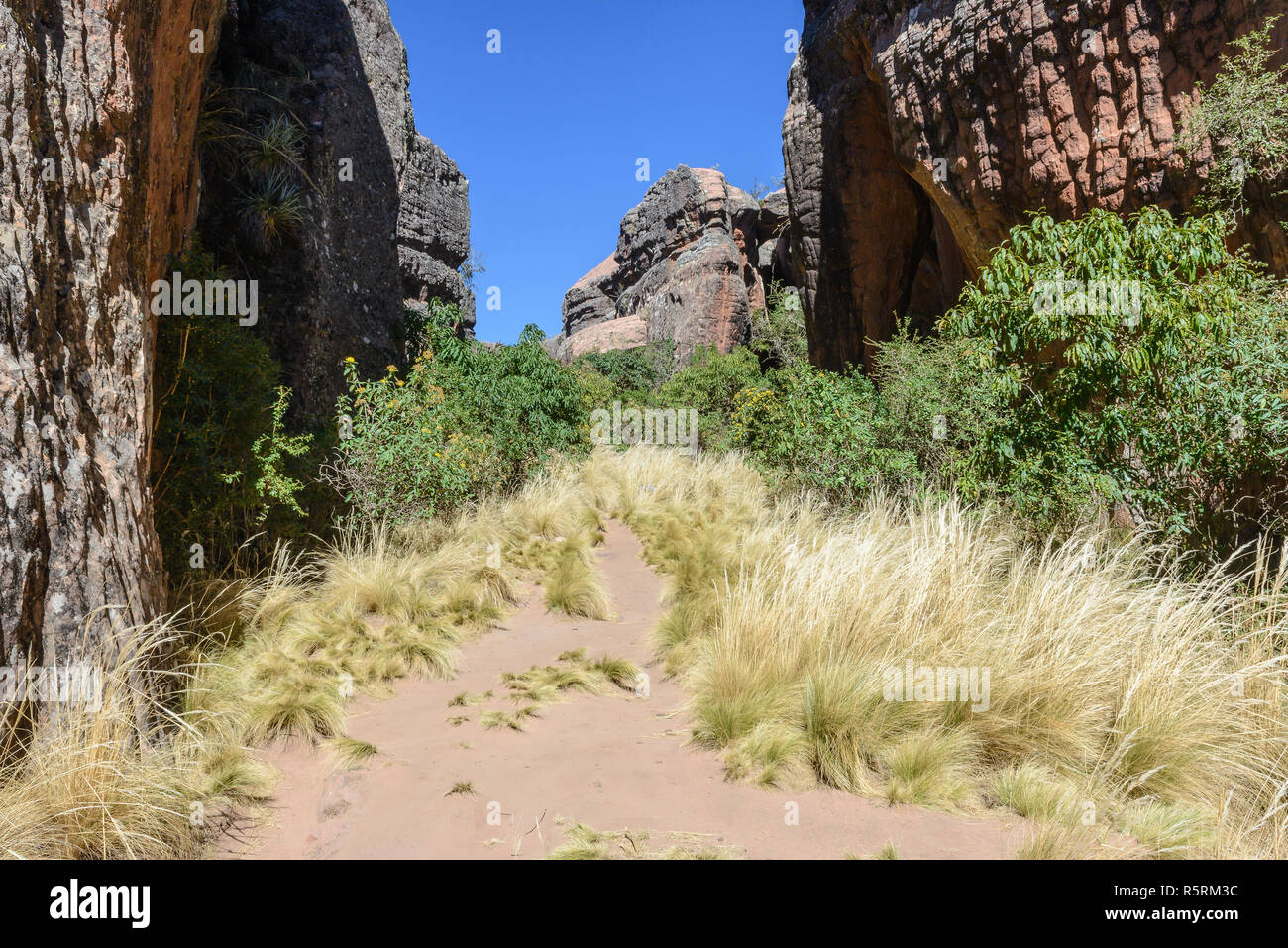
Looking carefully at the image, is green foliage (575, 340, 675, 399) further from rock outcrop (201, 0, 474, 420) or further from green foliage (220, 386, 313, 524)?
green foliage (220, 386, 313, 524)

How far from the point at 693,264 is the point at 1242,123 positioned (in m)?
20.3

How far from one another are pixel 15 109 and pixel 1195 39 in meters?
11.2

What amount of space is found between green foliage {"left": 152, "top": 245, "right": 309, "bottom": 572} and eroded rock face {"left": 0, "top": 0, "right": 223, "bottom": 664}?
2.87ft

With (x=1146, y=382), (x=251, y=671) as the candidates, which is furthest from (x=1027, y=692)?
(x=251, y=671)

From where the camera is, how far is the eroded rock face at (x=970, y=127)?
29.4 ft

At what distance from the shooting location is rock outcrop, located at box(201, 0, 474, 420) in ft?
30.4

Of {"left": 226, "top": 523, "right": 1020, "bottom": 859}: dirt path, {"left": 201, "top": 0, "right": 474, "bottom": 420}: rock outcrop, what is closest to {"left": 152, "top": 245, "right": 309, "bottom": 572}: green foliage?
{"left": 226, "top": 523, "right": 1020, "bottom": 859}: dirt path

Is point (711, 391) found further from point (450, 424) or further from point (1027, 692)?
point (1027, 692)

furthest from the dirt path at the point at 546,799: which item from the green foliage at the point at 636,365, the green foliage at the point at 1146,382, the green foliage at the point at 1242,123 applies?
the green foliage at the point at 636,365

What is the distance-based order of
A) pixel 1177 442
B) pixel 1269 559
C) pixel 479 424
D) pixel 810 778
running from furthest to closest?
1. pixel 479 424
2. pixel 1177 442
3. pixel 1269 559
4. pixel 810 778

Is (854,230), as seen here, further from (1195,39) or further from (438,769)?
(438,769)

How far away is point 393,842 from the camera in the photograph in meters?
3.24

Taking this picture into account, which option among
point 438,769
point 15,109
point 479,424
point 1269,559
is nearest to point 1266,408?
point 1269,559
